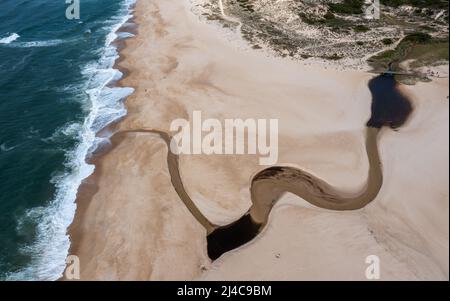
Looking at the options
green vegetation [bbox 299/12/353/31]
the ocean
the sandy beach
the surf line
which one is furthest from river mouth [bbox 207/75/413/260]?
green vegetation [bbox 299/12/353/31]

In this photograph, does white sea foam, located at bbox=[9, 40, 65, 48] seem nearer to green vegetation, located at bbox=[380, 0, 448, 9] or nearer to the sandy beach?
the sandy beach

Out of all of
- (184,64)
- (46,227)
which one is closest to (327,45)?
(184,64)

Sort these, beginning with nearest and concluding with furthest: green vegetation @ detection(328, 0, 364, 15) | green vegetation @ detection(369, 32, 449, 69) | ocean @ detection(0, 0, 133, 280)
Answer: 1. ocean @ detection(0, 0, 133, 280)
2. green vegetation @ detection(369, 32, 449, 69)
3. green vegetation @ detection(328, 0, 364, 15)

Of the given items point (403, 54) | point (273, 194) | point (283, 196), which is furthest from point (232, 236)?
point (403, 54)

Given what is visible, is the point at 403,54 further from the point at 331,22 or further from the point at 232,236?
the point at 232,236

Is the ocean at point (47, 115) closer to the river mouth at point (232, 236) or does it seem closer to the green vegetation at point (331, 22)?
the river mouth at point (232, 236)

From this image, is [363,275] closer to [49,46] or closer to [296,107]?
[296,107]
